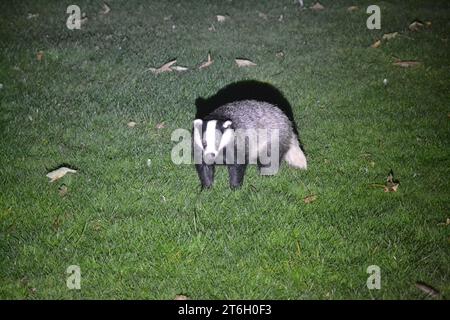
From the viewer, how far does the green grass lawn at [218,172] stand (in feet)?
14.8

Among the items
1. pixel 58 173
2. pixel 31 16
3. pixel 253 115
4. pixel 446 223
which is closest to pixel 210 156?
pixel 253 115

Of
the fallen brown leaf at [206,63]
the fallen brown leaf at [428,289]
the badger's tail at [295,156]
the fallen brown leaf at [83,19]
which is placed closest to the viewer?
the fallen brown leaf at [428,289]

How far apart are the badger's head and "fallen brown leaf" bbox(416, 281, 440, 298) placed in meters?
2.36

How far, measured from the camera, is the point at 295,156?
6125mm

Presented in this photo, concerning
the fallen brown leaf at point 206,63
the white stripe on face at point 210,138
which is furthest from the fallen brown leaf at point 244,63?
the white stripe on face at point 210,138

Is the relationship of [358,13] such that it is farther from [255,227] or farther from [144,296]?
[144,296]

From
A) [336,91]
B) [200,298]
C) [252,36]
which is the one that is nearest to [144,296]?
[200,298]

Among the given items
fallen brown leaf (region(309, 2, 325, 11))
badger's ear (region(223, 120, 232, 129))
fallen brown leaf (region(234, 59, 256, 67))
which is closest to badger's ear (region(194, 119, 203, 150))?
badger's ear (region(223, 120, 232, 129))

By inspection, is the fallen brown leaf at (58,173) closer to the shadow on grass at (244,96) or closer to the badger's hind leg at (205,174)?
the badger's hind leg at (205,174)

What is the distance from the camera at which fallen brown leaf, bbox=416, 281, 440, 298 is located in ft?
13.8

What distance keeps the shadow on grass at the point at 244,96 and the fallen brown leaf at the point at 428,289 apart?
360 cm

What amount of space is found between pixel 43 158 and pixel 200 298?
3.15 meters

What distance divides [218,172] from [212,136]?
98cm

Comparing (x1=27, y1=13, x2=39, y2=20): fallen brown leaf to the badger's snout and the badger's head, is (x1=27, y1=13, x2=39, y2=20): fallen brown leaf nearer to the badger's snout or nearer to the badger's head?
the badger's head
